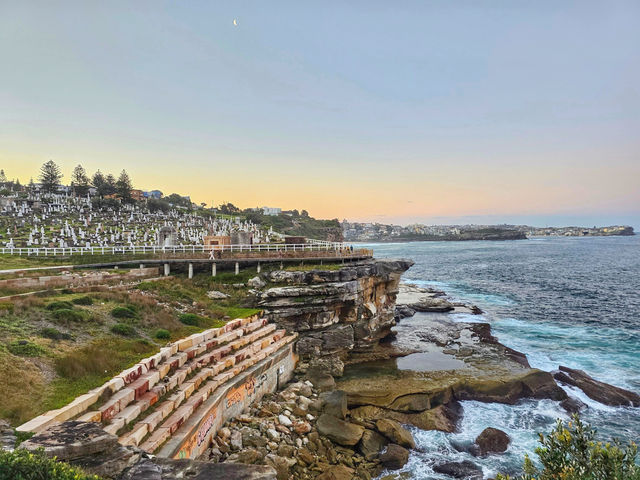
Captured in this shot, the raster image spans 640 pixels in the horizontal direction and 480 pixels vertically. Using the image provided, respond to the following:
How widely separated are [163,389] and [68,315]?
21.2ft

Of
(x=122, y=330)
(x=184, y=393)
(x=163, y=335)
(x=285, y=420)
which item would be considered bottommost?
(x=285, y=420)

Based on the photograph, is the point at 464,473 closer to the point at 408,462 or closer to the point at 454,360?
the point at 408,462

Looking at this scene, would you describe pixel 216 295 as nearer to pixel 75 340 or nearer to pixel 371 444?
pixel 75 340

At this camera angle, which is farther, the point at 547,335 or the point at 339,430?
the point at 547,335

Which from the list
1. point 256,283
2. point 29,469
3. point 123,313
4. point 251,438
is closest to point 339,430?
point 251,438

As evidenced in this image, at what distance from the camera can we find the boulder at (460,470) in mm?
13302

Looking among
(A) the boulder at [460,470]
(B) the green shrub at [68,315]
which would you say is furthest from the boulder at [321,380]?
(B) the green shrub at [68,315]

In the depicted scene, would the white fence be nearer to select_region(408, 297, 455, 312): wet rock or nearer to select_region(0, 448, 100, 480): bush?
select_region(408, 297, 455, 312): wet rock

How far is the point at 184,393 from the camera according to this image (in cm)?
1162

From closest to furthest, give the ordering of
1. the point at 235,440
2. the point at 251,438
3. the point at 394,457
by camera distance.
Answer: the point at 235,440
the point at 251,438
the point at 394,457

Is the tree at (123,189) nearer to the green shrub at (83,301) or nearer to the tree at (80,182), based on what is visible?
the tree at (80,182)

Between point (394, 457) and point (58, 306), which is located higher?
point (58, 306)

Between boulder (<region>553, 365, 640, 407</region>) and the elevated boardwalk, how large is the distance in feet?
60.5

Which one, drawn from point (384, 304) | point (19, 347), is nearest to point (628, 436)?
point (384, 304)
